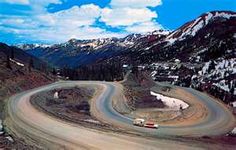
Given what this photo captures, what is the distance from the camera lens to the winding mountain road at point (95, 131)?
62.1 meters

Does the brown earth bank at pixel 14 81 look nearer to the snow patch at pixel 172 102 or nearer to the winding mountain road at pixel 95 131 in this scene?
the winding mountain road at pixel 95 131

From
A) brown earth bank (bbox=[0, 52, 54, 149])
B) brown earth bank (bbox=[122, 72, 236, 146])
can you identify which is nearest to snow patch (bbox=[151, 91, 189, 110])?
brown earth bank (bbox=[122, 72, 236, 146])

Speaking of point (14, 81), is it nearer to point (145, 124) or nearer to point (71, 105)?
point (71, 105)

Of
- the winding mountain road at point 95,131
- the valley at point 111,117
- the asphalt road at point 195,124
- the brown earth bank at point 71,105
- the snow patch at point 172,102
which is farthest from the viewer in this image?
the snow patch at point 172,102

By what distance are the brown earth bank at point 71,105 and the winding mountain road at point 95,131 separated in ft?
6.10

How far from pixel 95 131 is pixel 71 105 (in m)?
28.3

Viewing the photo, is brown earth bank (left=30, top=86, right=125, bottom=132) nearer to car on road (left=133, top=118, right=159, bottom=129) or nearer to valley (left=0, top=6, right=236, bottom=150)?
valley (left=0, top=6, right=236, bottom=150)

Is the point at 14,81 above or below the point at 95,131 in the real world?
above

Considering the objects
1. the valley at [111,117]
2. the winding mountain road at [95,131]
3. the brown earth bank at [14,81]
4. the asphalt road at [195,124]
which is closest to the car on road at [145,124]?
the valley at [111,117]

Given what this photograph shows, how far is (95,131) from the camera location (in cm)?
6950

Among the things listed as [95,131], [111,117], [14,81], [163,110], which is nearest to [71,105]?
[111,117]

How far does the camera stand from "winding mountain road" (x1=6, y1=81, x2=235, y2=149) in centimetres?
6212

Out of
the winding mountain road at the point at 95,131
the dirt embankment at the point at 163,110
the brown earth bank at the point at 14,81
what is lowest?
the winding mountain road at the point at 95,131

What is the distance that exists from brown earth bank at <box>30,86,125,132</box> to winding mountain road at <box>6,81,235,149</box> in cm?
186
